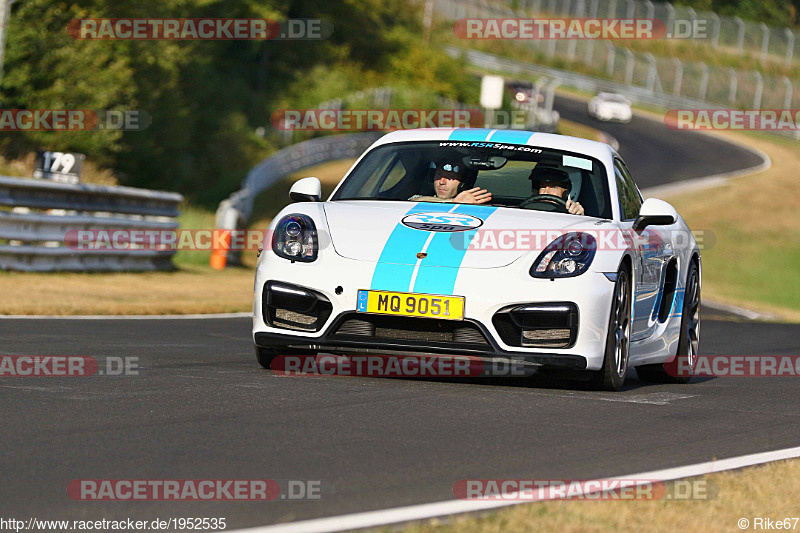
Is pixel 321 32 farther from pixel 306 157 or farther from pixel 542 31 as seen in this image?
pixel 542 31

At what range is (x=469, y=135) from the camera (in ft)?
28.6

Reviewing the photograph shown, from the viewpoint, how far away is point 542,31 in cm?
7856

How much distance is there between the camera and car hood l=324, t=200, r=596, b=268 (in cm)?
723

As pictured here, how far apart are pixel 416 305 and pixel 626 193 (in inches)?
91.3

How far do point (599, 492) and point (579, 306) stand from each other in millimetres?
2602

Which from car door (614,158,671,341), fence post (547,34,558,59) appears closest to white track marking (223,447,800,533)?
car door (614,158,671,341)

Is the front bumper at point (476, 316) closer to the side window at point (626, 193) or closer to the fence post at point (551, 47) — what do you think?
the side window at point (626, 193)

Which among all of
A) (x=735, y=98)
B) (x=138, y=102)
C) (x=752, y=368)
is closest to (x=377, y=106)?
(x=138, y=102)

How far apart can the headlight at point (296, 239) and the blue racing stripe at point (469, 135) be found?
146 centimetres

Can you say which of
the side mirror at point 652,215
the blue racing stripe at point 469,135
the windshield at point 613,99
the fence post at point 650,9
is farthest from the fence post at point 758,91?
the side mirror at point 652,215

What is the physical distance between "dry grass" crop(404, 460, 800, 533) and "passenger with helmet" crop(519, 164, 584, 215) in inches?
128

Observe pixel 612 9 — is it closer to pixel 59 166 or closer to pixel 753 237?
pixel 753 237

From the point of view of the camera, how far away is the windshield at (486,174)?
828cm

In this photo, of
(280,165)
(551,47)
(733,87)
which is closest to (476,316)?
(280,165)
